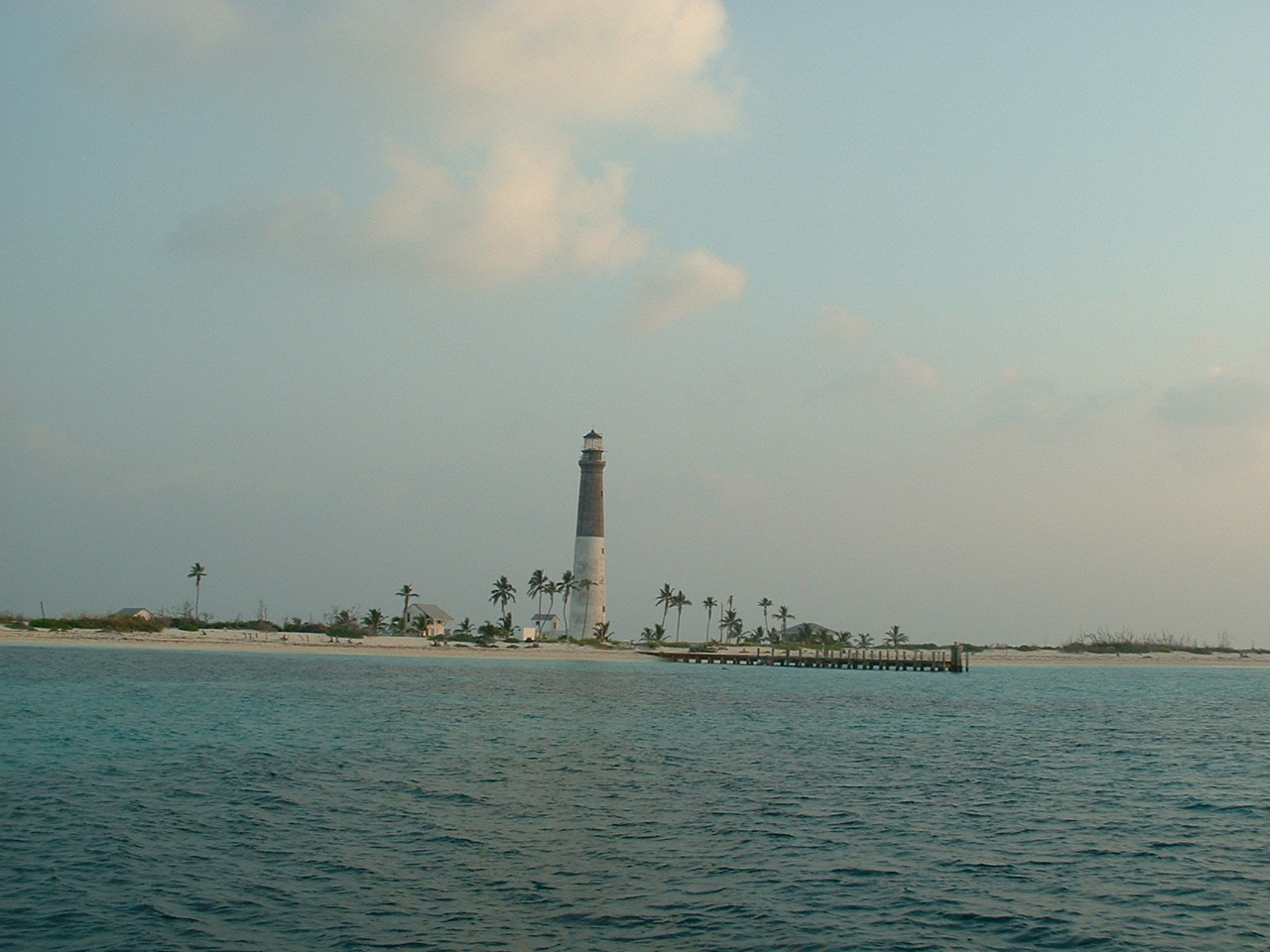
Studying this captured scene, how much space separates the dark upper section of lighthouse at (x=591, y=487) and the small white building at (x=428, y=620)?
3963 centimetres

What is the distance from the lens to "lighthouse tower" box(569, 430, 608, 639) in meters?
116

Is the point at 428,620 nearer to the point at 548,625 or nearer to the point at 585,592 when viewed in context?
the point at 548,625

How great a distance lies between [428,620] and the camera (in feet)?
492

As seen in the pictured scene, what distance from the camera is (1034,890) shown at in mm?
18734

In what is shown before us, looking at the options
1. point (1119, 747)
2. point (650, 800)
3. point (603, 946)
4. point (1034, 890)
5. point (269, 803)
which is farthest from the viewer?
point (1119, 747)

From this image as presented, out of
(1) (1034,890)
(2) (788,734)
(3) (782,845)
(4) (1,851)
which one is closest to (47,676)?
(2) (788,734)

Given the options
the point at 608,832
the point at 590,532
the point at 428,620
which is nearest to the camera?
the point at 608,832

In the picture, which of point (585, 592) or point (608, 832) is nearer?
point (608, 832)

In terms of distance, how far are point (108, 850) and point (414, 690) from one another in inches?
1777

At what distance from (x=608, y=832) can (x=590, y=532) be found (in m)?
93.5

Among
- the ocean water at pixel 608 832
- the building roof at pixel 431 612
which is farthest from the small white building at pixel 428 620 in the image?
the ocean water at pixel 608 832

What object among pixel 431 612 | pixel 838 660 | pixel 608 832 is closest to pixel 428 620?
pixel 431 612

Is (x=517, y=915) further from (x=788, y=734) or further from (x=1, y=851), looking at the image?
(x=788, y=734)

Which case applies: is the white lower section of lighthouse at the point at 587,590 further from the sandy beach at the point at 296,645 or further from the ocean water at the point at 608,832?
the ocean water at the point at 608,832
